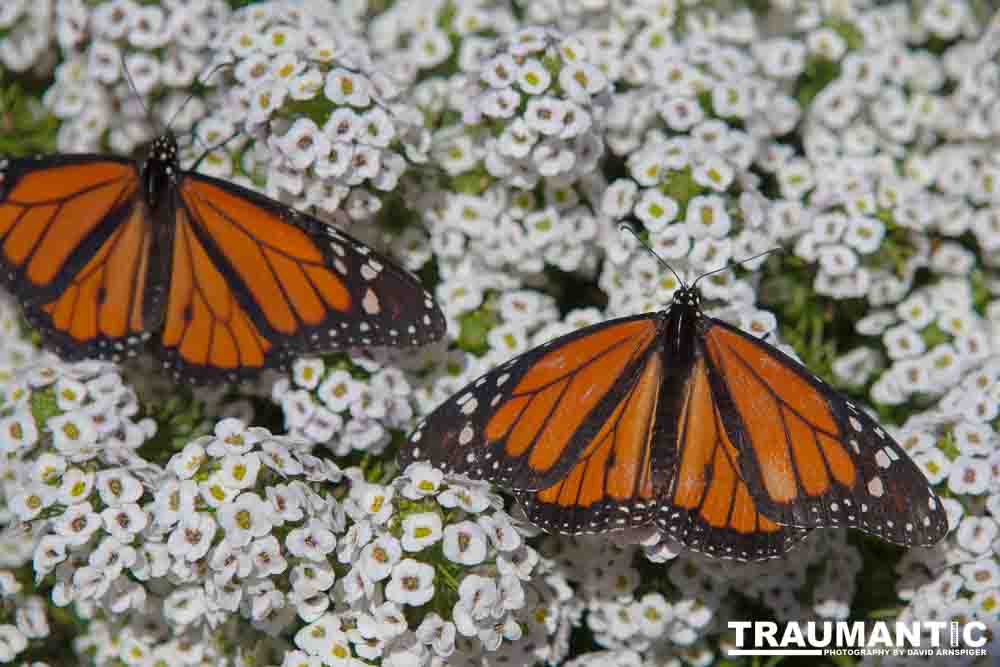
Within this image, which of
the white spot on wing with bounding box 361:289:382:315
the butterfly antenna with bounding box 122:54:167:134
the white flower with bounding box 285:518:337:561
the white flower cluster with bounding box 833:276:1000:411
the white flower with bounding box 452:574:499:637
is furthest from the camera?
the butterfly antenna with bounding box 122:54:167:134

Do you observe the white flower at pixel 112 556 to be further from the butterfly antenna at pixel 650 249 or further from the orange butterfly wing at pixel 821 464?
the butterfly antenna at pixel 650 249

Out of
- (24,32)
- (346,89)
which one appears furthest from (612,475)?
(24,32)

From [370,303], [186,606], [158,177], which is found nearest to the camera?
[370,303]

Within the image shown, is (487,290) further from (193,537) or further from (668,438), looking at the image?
(193,537)

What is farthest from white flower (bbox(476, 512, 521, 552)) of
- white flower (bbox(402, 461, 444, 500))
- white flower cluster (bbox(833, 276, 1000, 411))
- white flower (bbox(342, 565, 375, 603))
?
white flower cluster (bbox(833, 276, 1000, 411))

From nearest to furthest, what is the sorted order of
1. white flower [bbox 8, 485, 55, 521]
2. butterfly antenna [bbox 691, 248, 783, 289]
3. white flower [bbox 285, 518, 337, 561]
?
1. white flower [bbox 285, 518, 337, 561]
2. white flower [bbox 8, 485, 55, 521]
3. butterfly antenna [bbox 691, 248, 783, 289]

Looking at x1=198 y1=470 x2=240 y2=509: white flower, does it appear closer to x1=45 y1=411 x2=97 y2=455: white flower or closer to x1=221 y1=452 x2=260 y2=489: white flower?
x1=221 y1=452 x2=260 y2=489: white flower


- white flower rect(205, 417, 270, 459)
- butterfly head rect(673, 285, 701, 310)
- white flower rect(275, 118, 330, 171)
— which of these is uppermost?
white flower rect(275, 118, 330, 171)
